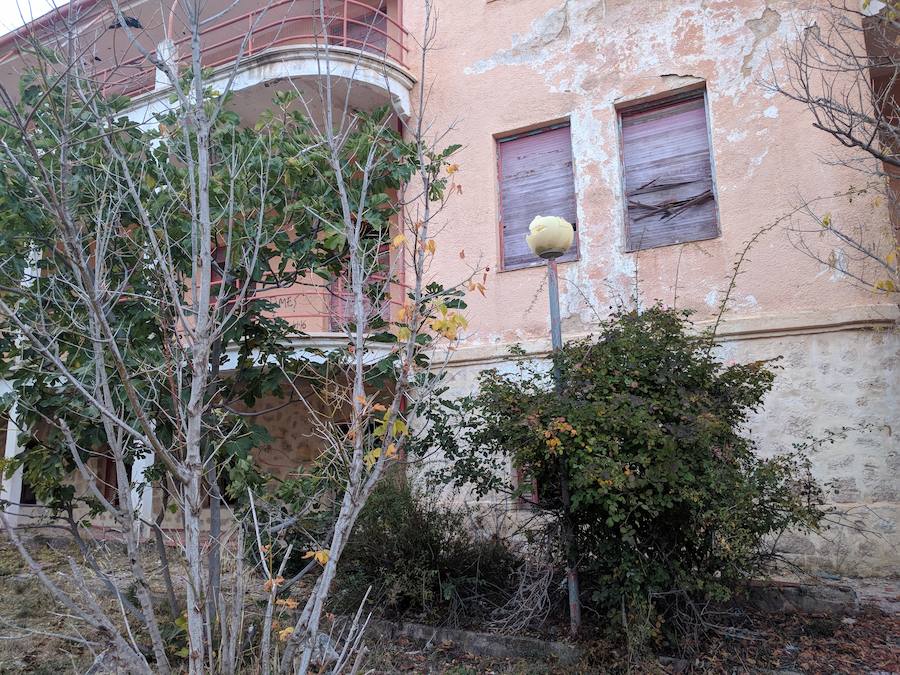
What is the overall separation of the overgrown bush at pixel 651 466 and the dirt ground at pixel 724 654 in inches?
12.4

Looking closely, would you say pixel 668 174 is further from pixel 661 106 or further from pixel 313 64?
pixel 313 64

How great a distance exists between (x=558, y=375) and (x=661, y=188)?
12.6 ft

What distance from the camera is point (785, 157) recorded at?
6957 mm

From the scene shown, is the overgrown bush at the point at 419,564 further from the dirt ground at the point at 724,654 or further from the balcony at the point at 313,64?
the balcony at the point at 313,64

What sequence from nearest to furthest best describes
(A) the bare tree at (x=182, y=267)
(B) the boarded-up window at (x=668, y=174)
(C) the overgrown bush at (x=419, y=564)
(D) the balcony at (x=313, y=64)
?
1. (A) the bare tree at (x=182, y=267)
2. (C) the overgrown bush at (x=419, y=564)
3. (B) the boarded-up window at (x=668, y=174)
4. (D) the balcony at (x=313, y=64)

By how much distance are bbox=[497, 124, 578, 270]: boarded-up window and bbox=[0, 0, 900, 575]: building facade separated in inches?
0.8

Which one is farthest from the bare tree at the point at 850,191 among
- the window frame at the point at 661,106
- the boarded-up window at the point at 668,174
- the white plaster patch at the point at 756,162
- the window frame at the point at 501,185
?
Answer: the window frame at the point at 501,185

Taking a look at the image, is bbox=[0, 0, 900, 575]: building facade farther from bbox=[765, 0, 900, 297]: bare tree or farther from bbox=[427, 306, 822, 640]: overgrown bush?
bbox=[427, 306, 822, 640]: overgrown bush

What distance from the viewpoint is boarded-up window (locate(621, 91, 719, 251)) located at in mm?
7473

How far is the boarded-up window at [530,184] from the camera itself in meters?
8.22

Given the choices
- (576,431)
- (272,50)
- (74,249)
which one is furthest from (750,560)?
(272,50)

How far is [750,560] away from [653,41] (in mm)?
6006

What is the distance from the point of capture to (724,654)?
4.26m

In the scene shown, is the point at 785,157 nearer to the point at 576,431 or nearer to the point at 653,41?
the point at 653,41
